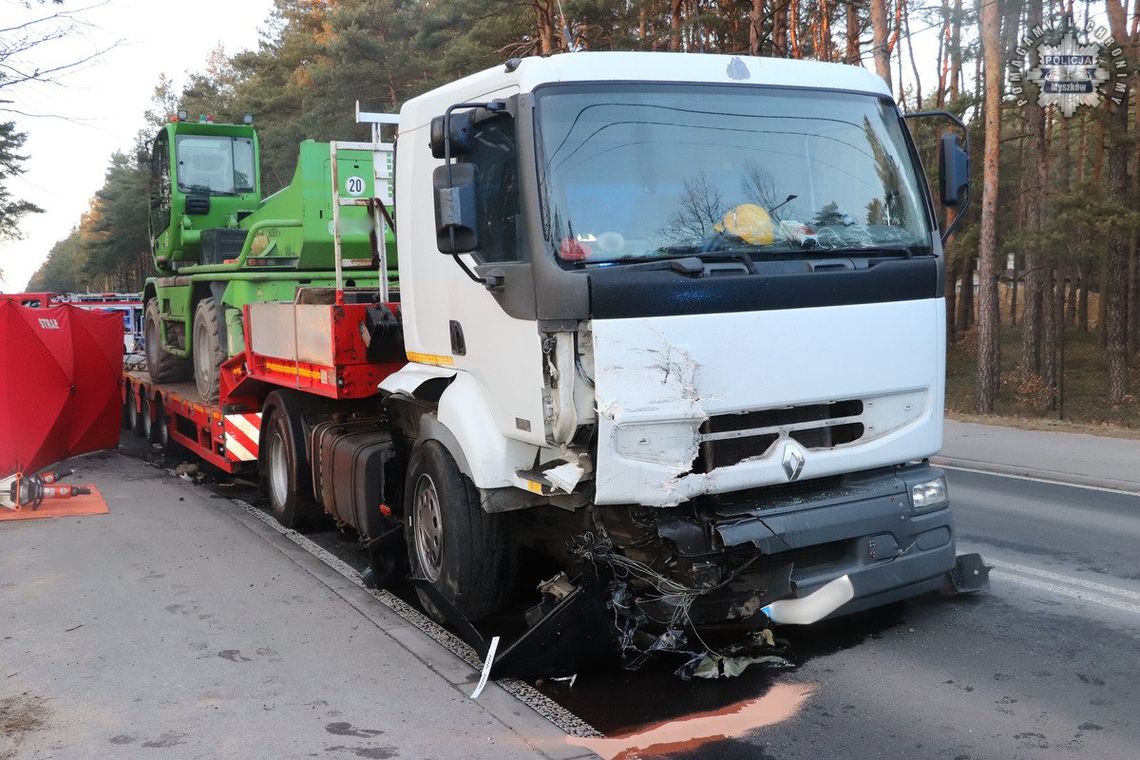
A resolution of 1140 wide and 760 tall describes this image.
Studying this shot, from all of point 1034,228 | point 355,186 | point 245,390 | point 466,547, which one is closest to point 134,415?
point 245,390

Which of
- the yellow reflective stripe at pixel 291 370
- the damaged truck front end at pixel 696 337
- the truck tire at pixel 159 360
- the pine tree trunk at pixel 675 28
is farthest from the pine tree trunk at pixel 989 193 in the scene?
the damaged truck front end at pixel 696 337

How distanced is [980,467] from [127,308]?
47.1 feet

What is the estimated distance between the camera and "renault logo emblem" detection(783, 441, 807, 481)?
4695mm

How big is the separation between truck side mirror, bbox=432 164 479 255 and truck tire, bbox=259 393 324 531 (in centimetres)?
372

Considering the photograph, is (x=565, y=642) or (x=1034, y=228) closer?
(x=565, y=642)

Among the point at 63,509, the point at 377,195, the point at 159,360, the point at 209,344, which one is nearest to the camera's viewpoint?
the point at 377,195

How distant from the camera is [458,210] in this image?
470 centimetres

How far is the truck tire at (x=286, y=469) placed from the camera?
26.3 feet

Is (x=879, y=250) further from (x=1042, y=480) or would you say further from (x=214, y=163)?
(x=214, y=163)

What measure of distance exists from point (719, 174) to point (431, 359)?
6.54 ft

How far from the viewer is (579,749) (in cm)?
416

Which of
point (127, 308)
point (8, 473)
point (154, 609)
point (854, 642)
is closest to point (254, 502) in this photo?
point (8, 473)

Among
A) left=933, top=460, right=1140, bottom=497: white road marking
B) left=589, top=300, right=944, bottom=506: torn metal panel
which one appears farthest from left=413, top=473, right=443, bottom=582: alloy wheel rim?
left=933, top=460, right=1140, bottom=497: white road marking

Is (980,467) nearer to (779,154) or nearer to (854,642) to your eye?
(854,642)
